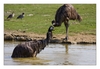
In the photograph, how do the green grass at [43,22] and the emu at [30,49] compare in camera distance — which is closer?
the emu at [30,49]

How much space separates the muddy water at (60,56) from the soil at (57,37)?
797mm

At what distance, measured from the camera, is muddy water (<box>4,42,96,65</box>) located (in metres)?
12.9

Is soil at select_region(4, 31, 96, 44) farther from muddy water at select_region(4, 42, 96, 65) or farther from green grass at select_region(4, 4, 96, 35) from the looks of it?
muddy water at select_region(4, 42, 96, 65)

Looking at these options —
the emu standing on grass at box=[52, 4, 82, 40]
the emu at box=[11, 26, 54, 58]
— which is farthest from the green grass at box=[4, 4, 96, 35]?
the emu at box=[11, 26, 54, 58]

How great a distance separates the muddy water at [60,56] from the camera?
12.9 metres

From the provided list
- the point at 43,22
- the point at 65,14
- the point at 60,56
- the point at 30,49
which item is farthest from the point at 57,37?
the point at 30,49

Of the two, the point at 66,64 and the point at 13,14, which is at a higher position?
the point at 13,14

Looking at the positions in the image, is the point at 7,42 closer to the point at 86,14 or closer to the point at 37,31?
the point at 37,31

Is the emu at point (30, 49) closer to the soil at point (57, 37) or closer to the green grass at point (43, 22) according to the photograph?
the soil at point (57, 37)

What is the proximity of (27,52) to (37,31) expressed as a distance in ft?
17.3

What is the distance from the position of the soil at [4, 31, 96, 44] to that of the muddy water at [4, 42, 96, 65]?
0.80 meters

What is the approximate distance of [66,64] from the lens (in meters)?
12.8

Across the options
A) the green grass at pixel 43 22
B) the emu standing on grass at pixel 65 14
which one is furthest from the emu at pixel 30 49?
the green grass at pixel 43 22

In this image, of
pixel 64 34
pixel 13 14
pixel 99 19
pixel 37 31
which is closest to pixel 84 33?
pixel 64 34
